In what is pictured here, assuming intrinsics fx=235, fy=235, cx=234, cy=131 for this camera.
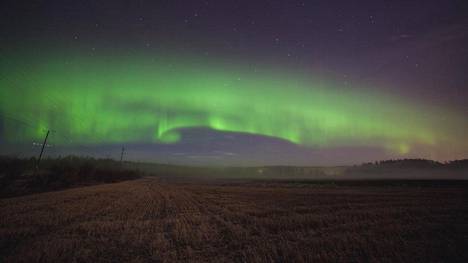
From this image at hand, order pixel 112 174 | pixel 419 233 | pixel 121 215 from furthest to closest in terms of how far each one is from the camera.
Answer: pixel 112 174
pixel 121 215
pixel 419 233

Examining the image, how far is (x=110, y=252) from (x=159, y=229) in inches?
130

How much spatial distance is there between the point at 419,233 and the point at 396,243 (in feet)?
8.29

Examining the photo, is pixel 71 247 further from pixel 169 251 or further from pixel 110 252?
pixel 169 251

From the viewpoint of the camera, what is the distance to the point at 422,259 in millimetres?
7273

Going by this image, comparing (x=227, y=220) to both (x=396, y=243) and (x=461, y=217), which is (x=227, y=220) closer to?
(x=396, y=243)

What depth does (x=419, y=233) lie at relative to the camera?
33.9 feet

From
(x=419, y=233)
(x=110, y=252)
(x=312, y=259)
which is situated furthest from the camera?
(x=419, y=233)

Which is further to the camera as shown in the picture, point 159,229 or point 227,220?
point 227,220

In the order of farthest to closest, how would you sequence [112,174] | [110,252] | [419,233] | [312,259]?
[112,174] → [419,233] → [110,252] → [312,259]

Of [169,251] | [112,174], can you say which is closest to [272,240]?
[169,251]

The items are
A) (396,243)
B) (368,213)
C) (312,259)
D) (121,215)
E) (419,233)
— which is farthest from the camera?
(368,213)

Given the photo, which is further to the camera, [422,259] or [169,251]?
[169,251]

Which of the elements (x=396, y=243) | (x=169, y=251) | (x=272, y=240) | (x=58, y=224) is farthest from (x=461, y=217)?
(x=58, y=224)

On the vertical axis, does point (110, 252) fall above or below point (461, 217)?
below
